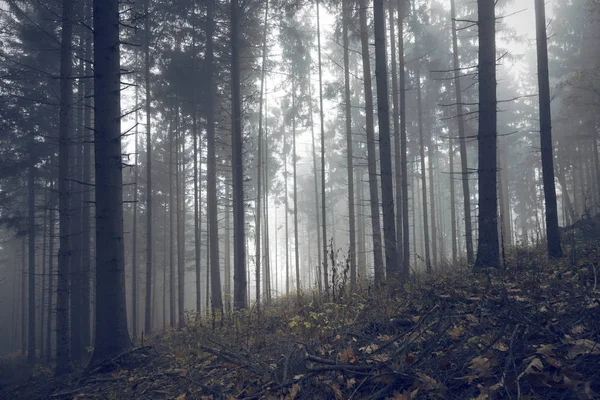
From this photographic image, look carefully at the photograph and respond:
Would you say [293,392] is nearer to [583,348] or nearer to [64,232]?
[583,348]

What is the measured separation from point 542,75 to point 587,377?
8369mm

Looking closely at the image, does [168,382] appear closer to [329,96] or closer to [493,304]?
[493,304]

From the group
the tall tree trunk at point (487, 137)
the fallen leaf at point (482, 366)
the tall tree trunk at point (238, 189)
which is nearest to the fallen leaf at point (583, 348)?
the fallen leaf at point (482, 366)

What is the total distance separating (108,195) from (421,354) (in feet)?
20.5

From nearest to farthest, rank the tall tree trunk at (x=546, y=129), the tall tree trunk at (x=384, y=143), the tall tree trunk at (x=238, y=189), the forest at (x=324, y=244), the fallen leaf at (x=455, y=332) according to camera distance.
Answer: the forest at (x=324, y=244), the fallen leaf at (x=455, y=332), the tall tree trunk at (x=546, y=129), the tall tree trunk at (x=384, y=143), the tall tree trunk at (x=238, y=189)

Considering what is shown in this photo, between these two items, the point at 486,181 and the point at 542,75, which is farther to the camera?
the point at 542,75

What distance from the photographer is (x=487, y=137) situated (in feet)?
26.9

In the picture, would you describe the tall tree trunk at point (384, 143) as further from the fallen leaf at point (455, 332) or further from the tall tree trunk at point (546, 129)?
the fallen leaf at point (455, 332)

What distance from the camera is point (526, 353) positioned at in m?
3.45

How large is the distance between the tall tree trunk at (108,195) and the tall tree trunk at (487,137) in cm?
704

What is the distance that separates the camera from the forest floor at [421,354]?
322 centimetres

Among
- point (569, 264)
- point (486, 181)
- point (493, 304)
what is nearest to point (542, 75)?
point (486, 181)

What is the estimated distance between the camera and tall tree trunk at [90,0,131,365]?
7.25 m

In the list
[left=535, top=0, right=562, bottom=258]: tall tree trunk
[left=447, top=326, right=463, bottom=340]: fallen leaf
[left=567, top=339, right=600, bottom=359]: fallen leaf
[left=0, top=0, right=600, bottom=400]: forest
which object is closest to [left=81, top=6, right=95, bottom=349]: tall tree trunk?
[left=0, top=0, right=600, bottom=400]: forest
